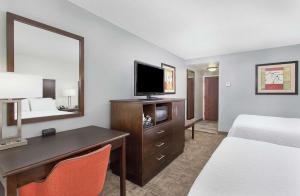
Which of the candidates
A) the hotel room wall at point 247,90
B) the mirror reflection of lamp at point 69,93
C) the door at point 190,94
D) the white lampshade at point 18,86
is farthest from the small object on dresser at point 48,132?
the door at point 190,94

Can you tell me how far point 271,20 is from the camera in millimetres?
2234

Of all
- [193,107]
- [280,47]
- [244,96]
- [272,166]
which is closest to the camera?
[272,166]

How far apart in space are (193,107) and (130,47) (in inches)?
161

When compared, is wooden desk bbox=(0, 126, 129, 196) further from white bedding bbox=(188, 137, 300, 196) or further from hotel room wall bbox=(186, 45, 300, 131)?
hotel room wall bbox=(186, 45, 300, 131)

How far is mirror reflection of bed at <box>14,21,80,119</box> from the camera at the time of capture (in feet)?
4.73

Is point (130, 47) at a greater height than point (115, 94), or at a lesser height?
greater

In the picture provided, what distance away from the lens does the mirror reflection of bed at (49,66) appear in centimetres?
144

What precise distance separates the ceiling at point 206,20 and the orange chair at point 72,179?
1.78 meters

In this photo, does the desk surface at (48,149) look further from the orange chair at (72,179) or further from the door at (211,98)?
the door at (211,98)

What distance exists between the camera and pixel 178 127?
286cm

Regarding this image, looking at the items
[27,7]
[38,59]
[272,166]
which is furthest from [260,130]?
[27,7]

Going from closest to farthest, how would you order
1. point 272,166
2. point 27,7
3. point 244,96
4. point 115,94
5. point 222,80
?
point 272,166, point 27,7, point 115,94, point 244,96, point 222,80

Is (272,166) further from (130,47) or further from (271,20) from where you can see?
(130,47)

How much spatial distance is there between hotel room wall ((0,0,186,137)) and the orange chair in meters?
0.75
